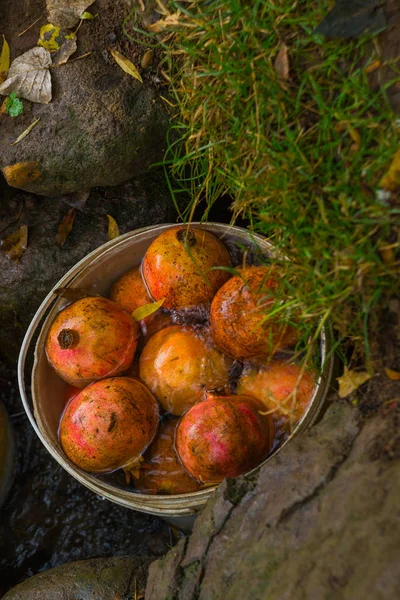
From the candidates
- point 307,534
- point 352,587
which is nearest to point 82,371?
point 307,534

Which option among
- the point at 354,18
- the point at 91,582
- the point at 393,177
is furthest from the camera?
the point at 91,582

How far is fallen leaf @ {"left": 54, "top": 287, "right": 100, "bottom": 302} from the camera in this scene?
2.49 m

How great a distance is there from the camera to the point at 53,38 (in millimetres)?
2549

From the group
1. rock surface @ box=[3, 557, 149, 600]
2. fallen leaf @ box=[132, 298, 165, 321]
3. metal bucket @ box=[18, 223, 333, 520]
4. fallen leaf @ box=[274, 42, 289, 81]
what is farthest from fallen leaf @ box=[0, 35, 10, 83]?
Result: rock surface @ box=[3, 557, 149, 600]

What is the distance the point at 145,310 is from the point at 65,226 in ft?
2.48

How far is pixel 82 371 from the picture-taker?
7.72ft

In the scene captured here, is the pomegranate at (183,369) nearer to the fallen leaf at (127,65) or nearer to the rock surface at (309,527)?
the rock surface at (309,527)

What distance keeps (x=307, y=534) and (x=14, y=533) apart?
7.73 ft

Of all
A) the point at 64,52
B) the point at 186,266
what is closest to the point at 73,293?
the point at 186,266

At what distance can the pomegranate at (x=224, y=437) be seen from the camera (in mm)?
2072

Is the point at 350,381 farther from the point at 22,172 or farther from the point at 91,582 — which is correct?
the point at 22,172

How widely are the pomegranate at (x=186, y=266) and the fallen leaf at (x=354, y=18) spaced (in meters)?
0.89

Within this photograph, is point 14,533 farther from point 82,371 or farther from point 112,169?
point 112,169

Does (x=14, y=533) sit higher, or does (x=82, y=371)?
(x=82, y=371)
